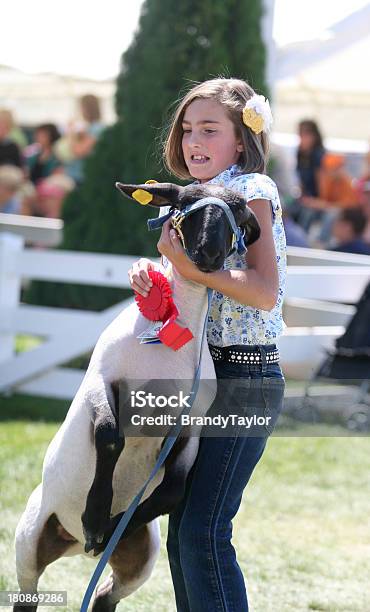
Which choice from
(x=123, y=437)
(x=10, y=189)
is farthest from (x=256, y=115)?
(x=10, y=189)

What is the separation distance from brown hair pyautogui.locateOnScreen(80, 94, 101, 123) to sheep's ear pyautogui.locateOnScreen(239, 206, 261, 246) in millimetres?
9619

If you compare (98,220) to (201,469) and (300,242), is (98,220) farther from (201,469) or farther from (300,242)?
(201,469)

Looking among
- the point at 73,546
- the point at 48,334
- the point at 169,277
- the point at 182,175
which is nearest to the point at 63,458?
the point at 73,546

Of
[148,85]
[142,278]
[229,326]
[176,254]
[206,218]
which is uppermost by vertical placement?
[206,218]

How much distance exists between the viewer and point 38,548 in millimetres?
3395

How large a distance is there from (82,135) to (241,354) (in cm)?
943

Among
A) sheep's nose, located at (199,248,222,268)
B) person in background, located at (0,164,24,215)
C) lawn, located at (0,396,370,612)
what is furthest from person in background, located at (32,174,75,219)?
sheep's nose, located at (199,248,222,268)

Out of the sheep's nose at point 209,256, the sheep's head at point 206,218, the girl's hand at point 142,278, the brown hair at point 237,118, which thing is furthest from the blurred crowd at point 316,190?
the sheep's nose at point 209,256

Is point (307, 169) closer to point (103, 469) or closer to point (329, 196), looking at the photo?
point (329, 196)

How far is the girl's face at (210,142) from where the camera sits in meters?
3.25

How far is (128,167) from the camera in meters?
8.95

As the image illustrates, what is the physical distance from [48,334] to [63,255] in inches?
24.7

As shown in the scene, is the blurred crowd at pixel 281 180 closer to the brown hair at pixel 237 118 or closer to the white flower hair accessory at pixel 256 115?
the brown hair at pixel 237 118

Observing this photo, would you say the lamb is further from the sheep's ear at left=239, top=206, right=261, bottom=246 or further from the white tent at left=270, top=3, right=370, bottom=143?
the white tent at left=270, top=3, right=370, bottom=143
